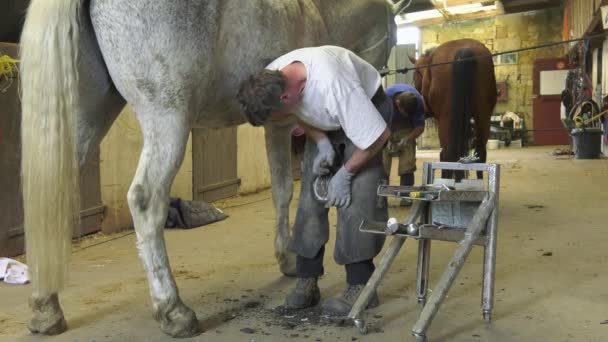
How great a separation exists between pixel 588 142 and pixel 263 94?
9357 mm

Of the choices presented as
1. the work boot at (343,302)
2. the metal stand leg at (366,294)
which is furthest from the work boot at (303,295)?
the metal stand leg at (366,294)

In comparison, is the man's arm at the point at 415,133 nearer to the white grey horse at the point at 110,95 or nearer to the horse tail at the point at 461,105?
the horse tail at the point at 461,105

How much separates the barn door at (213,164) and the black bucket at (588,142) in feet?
21.9

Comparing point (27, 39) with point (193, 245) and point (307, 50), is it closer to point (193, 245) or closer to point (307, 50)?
point (307, 50)

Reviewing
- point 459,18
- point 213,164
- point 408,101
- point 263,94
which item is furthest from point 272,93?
point 459,18

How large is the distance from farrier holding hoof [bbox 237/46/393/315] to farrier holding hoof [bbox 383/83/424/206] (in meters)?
2.58

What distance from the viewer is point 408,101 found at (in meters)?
5.03

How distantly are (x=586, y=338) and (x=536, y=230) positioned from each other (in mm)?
2228

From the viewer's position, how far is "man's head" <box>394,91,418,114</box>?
5.02 metres

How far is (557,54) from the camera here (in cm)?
1543

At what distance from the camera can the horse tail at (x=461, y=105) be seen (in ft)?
15.6

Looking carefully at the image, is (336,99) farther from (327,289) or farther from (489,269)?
(327,289)

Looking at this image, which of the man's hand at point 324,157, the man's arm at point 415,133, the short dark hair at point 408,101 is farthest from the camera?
the man's arm at point 415,133

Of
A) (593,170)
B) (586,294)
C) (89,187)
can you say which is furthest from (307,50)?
(593,170)
